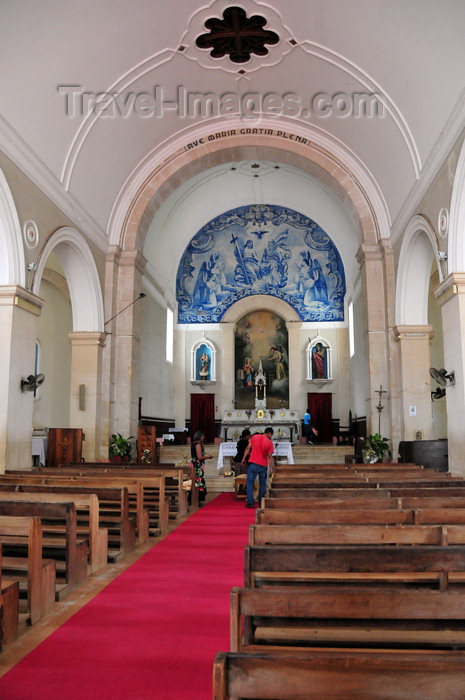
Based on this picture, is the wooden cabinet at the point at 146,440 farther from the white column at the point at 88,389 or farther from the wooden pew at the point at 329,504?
the wooden pew at the point at 329,504

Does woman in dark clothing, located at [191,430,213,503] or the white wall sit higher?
the white wall

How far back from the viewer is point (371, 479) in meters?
7.09

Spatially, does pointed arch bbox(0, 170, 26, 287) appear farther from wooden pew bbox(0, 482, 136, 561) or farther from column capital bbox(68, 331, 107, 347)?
wooden pew bbox(0, 482, 136, 561)

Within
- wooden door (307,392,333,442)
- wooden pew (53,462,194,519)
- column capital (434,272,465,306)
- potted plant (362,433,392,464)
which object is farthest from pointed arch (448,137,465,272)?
wooden door (307,392,333,442)

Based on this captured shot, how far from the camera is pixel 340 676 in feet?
5.23

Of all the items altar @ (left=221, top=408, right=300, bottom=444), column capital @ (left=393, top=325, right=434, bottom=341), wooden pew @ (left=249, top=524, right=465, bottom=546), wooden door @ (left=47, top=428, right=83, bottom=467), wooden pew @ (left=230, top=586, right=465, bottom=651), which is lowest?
wooden pew @ (left=230, top=586, right=465, bottom=651)

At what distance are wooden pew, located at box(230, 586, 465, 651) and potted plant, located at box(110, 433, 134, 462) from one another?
11389 millimetres

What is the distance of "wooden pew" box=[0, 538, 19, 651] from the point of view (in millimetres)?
3518

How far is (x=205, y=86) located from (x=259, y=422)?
426 inches

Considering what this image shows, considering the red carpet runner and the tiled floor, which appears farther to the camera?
the tiled floor

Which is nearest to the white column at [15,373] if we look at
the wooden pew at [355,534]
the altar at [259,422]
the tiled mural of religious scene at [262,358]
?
the wooden pew at [355,534]

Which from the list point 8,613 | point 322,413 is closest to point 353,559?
point 8,613

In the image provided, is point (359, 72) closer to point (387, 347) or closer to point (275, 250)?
point (387, 347)

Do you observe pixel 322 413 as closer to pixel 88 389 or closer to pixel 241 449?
pixel 241 449
